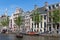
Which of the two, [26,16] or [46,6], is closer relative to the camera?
[46,6]

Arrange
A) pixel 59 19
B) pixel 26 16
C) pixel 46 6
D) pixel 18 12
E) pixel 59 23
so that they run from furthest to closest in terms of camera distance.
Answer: pixel 18 12 < pixel 26 16 < pixel 46 6 < pixel 59 23 < pixel 59 19

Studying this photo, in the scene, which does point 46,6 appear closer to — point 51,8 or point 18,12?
point 51,8

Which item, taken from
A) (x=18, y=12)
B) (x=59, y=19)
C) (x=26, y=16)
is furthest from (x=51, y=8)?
(x=18, y=12)

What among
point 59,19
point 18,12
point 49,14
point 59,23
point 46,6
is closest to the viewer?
point 59,19

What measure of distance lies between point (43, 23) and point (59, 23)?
1276 centimetres

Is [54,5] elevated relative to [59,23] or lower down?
elevated

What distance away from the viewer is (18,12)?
148 meters

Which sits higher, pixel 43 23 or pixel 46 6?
pixel 46 6

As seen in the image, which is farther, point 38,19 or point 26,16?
point 26,16

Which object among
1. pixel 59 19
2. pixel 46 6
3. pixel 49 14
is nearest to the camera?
pixel 59 19

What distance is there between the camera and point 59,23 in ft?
330

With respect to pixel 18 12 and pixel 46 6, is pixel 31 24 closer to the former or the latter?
pixel 46 6

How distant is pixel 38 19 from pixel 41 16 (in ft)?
18.0

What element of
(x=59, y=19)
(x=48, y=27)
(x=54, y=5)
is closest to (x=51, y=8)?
(x=54, y=5)
